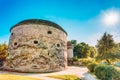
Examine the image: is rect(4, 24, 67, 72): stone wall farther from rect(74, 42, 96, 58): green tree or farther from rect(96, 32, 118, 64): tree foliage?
rect(74, 42, 96, 58): green tree

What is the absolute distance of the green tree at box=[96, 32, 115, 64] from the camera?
68.2 feet

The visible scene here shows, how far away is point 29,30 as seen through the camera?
20609 mm

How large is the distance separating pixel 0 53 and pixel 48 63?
11.0 metres

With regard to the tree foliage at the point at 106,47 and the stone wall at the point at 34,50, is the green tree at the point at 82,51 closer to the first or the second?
the tree foliage at the point at 106,47

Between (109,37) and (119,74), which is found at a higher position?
(109,37)

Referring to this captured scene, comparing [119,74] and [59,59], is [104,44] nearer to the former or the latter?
[59,59]

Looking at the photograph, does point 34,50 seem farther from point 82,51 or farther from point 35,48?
point 82,51

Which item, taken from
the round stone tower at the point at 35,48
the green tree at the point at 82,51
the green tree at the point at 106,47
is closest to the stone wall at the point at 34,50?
the round stone tower at the point at 35,48

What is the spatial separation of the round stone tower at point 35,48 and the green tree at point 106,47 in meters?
6.69

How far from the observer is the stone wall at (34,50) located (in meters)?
19.3

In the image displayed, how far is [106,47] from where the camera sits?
70.2 ft

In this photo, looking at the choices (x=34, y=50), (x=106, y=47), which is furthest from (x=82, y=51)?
(x=34, y=50)

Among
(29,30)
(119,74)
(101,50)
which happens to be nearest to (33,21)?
(29,30)

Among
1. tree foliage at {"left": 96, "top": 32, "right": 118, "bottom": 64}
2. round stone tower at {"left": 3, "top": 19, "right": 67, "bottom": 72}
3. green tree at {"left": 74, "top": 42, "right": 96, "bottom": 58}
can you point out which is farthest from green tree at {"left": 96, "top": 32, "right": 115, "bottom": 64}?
green tree at {"left": 74, "top": 42, "right": 96, "bottom": 58}
